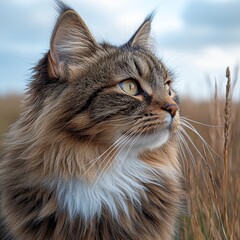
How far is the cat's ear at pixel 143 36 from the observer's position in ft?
10.2

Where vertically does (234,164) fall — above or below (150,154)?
below

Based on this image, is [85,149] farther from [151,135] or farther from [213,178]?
[213,178]

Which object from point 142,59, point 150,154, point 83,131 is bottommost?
point 150,154

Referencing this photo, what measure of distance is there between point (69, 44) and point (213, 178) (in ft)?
3.64

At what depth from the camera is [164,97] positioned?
8.43 ft

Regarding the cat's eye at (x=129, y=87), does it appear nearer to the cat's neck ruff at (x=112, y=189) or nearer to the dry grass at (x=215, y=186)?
the cat's neck ruff at (x=112, y=189)

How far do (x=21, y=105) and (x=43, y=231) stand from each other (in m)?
0.81

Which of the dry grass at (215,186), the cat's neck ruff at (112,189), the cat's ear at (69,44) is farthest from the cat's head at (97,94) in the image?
the dry grass at (215,186)

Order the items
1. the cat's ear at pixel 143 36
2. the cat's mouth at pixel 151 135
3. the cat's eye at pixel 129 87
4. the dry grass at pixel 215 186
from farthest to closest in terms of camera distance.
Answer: the cat's ear at pixel 143 36, the cat's eye at pixel 129 87, the cat's mouth at pixel 151 135, the dry grass at pixel 215 186

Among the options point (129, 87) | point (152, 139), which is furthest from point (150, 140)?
point (129, 87)

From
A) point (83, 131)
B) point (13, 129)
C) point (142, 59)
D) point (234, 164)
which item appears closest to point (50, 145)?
point (83, 131)

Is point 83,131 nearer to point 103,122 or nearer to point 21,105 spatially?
point 103,122

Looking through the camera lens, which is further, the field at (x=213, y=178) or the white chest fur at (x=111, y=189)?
the white chest fur at (x=111, y=189)

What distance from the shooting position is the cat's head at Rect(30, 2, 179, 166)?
7.94 feet
